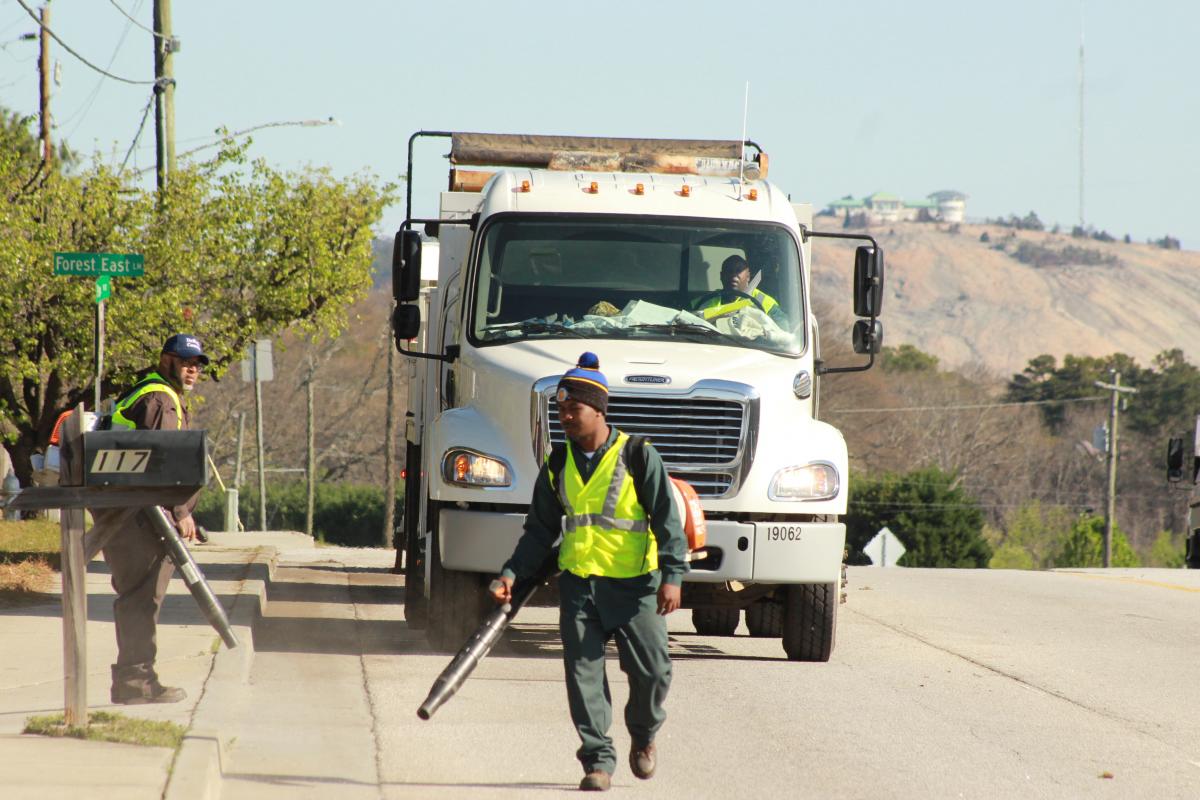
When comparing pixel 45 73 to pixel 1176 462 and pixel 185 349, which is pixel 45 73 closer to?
pixel 1176 462

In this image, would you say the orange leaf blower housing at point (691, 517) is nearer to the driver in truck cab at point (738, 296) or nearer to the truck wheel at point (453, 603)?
the truck wheel at point (453, 603)

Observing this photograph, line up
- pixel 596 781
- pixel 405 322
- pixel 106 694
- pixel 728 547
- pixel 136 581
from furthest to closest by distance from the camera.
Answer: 1. pixel 405 322
2. pixel 728 547
3. pixel 106 694
4. pixel 136 581
5. pixel 596 781

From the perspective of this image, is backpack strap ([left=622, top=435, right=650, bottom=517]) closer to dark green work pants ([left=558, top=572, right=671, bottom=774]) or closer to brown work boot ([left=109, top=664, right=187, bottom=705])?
dark green work pants ([left=558, top=572, right=671, bottom=774])

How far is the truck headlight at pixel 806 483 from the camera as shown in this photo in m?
10.8

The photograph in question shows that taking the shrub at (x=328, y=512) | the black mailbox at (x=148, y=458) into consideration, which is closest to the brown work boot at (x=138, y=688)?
the black mailbox at (x=148, y=458)

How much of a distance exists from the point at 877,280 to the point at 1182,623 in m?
6.24

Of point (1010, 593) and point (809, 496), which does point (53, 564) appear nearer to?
point (809, 496)

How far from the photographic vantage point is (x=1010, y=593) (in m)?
19.5

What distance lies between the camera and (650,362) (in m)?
10.9

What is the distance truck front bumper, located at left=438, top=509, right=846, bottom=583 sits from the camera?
10617 mm

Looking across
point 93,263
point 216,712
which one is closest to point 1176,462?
point 93,263

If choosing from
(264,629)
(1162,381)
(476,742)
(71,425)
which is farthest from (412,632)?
(1162,381)

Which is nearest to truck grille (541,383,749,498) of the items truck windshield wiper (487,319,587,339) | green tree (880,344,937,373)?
truck windshield wiper (487,319,587,339)

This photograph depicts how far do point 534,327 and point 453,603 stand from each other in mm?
1839
